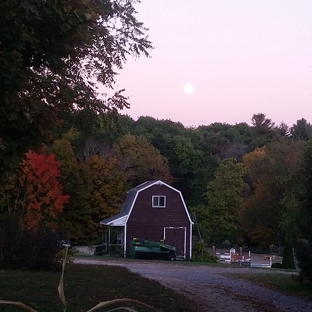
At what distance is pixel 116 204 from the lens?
50.2 meters

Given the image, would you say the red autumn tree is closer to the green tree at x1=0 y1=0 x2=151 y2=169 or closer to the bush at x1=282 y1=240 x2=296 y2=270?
the bush at x1=282 y1=240 x2=296 y2=270

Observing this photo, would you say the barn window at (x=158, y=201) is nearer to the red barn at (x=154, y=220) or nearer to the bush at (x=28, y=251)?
the red barn at (x=154, y=220)

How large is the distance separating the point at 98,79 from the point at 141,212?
29.9 m

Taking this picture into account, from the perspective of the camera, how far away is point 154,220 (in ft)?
143

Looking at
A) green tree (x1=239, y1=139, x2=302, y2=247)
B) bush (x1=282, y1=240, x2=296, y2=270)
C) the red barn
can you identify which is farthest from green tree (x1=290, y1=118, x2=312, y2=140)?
bush (x1=282, y1=240, x2=296, y2=270)

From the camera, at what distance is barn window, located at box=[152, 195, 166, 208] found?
43688 mm

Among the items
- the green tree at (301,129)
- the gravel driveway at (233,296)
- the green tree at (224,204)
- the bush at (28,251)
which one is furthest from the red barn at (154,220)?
the green tree at (301,129)

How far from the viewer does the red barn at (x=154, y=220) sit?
42.9 metres

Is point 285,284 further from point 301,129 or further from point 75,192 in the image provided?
point 301,129

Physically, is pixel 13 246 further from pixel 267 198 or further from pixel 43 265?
pixel 267 198

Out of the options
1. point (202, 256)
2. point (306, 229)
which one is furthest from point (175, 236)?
point (306, 229)

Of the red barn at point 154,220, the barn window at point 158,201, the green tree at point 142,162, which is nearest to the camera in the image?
the red barn at point 154,220

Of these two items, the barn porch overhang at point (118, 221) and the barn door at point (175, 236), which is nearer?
the barn porch overhang at point (118, 221)

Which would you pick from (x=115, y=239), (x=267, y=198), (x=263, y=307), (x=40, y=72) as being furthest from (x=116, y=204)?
(x=40, y=72)
